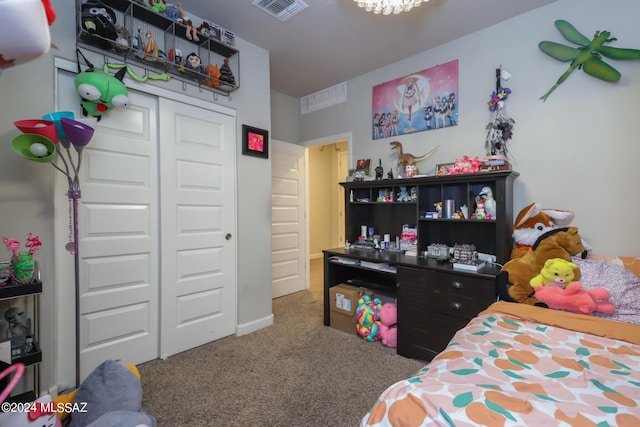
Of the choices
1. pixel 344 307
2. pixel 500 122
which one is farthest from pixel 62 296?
pixel 500 122

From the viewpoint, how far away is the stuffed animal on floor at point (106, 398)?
1405mm

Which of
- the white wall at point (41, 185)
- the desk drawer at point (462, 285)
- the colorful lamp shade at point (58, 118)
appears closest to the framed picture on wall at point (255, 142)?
the white wall at point (41, 185)

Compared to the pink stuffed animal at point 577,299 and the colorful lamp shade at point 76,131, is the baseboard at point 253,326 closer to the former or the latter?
the colorful lamp shade at point 76,131

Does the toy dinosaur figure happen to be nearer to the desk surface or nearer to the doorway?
the desk surface

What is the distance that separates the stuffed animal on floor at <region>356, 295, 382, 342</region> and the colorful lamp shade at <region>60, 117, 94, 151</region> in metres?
2.34

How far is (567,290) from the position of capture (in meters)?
1.68

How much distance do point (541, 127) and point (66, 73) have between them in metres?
3.37

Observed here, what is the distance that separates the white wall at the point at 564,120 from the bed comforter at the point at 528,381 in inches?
40.5

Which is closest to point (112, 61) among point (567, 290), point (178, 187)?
point (178, 187)

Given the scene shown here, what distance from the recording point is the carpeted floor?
1678 millimetres

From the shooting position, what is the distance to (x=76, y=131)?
1.61 m

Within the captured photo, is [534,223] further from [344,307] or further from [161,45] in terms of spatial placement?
[161,45]

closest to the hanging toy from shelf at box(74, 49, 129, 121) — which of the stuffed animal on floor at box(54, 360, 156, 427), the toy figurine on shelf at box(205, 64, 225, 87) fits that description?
the toy figurine on shelf at box(205, 64, 225, 87)

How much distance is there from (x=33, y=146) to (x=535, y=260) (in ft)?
9.65
